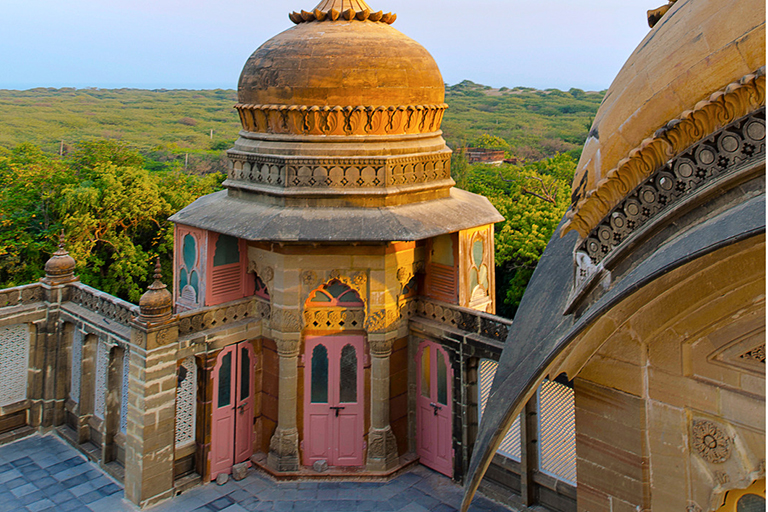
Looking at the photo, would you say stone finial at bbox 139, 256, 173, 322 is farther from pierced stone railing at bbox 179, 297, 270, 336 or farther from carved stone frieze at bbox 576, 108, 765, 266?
carved stone frieze at bbox 576, 108, 765, 266

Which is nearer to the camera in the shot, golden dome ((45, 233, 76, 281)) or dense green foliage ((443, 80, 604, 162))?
golden dome ((45, 233, 76, 281))

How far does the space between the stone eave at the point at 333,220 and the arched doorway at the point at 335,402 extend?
205 centimetres

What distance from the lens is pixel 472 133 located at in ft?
283

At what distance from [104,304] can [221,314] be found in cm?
244

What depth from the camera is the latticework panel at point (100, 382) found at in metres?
12.2

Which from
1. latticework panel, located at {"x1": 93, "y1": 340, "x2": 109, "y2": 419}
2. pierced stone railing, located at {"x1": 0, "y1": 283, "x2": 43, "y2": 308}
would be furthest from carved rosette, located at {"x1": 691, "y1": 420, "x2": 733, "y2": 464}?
pierced stone railing, located at {"x1": 0, "y1": 283, "x2": 43, "y2": 308}

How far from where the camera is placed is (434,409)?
1137 cm

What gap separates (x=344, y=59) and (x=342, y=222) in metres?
2.74

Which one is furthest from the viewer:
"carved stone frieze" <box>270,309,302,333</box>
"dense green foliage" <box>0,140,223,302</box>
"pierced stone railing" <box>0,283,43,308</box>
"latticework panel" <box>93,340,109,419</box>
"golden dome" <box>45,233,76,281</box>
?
"dense green foliage" <box>0,140,223,302</box>

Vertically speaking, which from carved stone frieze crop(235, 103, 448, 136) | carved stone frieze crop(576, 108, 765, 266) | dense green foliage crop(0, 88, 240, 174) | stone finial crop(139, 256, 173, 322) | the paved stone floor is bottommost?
the paved stone floor

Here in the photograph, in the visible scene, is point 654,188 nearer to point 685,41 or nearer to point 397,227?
point 685,41

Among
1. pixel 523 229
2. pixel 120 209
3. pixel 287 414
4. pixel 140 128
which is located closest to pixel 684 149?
pixel 287 414

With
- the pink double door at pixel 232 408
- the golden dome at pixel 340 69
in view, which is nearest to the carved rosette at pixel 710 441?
the golden dome at pixel 340 69

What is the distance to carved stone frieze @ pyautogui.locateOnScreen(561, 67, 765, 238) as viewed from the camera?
3.82 m
